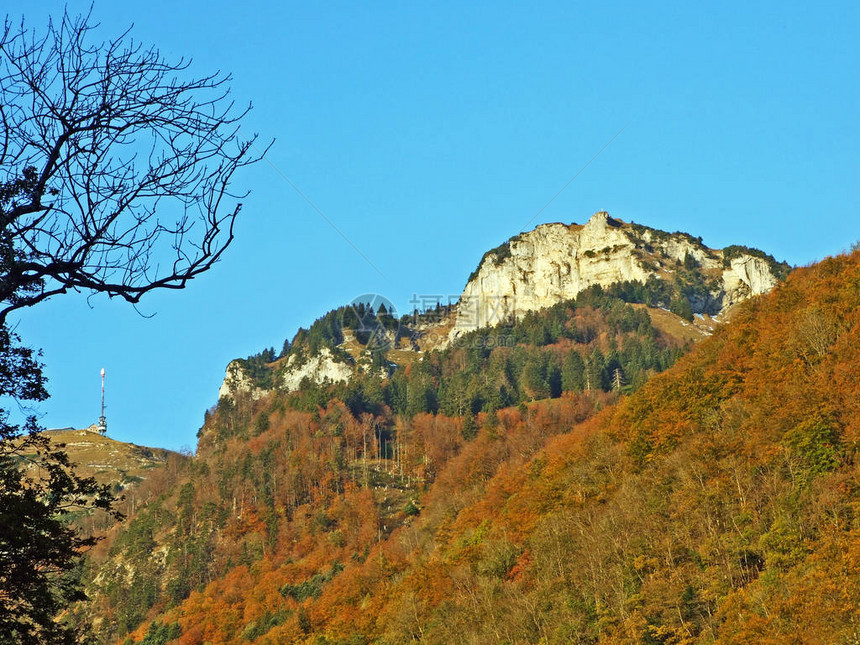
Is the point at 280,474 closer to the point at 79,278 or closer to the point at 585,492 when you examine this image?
the point at 585,492

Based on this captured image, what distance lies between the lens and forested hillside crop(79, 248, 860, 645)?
158ft

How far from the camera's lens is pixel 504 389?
160m

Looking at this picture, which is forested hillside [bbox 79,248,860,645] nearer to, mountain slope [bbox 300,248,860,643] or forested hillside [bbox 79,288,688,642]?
mountain slope [bbox 300,248,860,643]

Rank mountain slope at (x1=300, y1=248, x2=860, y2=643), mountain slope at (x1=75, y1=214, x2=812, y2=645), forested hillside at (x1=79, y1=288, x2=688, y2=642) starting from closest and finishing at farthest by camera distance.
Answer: mountain slope at (x1=300, y1=248, x2=860, y2=643)
mountain slope at (x1=75, y1=214, x2=812, y2=645)
forested hillside at (x1=79, y1=288, x2=688, y2=642)

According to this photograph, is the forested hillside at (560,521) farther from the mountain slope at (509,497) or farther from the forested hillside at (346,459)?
the forested hillside at (346,459)

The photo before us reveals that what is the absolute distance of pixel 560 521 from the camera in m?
67.6

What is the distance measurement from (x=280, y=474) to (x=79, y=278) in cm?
13411

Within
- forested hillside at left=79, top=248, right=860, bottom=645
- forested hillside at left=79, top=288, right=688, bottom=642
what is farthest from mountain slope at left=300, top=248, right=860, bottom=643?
forested hillside at left=79, top=288, right=688, bottom=642

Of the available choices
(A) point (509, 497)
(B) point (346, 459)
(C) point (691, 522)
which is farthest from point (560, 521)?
(B) point (346, 459)

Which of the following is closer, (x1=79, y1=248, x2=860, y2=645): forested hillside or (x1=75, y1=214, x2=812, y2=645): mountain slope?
(x1=79, y1=248, x2=860, y2=645): forested hillside

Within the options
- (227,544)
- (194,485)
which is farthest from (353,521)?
(194,485)

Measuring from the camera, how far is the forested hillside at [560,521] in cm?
4806

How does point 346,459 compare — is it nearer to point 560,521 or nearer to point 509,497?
point 509,497

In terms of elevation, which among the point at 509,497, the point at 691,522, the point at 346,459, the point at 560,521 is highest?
the point at 346,459
